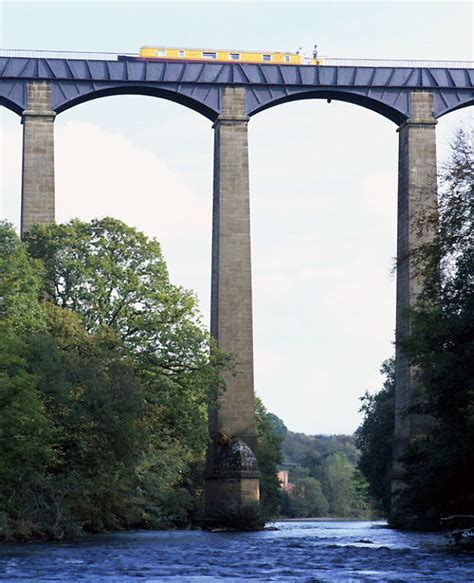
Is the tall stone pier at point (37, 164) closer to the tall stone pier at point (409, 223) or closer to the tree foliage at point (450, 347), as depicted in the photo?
the tall stone pier at point (409, 223)

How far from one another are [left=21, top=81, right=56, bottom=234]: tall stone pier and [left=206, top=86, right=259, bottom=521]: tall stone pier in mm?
7751

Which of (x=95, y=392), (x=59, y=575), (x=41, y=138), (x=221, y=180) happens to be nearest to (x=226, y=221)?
(x=221, y=180)

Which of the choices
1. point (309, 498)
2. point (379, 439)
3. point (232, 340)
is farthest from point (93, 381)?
point (309, 498)

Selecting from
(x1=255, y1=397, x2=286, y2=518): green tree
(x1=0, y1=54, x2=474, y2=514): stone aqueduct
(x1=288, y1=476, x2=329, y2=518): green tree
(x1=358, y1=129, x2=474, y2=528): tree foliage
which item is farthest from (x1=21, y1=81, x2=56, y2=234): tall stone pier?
(x1=288, y1=476, x2=329, y2=518): green tree

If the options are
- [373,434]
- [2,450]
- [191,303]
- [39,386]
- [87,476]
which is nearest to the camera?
[2,450]

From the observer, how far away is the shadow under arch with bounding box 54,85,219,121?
217 ft

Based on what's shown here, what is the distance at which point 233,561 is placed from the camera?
123 feet

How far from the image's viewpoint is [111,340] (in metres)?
57.7

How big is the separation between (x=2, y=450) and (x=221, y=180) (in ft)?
81.1

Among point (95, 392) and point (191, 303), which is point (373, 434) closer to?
point (191, 303)

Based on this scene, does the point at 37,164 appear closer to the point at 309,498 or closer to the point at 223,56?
A: the point at 223,56

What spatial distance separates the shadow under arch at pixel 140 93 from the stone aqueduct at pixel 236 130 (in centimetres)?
7

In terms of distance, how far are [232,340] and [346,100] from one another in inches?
523

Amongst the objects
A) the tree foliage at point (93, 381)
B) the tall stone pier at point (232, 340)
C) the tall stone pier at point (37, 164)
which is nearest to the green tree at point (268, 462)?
the tree foliage at point (93, 381)
